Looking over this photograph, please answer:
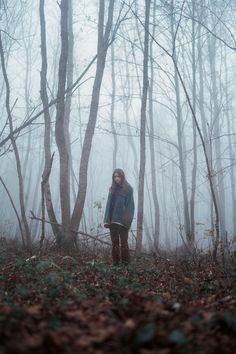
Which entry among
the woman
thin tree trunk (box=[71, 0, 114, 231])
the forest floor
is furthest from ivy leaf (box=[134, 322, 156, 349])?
thin tree trunk (box=[71, 0, 114, 231])

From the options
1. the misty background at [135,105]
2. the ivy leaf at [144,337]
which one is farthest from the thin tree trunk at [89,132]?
the ivy leaf at [144,337]

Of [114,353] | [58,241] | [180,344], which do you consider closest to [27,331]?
[114,353]

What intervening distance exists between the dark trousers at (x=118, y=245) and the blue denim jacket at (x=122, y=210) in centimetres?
11

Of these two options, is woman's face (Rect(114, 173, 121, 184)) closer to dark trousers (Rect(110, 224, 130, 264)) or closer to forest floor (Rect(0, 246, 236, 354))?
dark trousers (Rect(110, 224, 130, 264))

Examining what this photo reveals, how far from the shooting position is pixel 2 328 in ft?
5.59

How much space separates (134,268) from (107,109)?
17060mm

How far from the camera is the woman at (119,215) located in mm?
5922

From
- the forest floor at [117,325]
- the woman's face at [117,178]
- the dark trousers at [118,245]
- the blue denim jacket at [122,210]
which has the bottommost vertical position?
the forest floor at [117,325]

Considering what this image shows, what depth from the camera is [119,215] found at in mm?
5984

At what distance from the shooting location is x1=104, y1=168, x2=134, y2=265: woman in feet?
19.4

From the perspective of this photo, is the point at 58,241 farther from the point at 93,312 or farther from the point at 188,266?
the point at 93,312

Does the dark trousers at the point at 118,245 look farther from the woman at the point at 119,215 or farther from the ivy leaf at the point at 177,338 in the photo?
the ivy leaf at the point at 177,338

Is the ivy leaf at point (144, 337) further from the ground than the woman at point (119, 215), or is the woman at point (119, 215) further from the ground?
the woman at point (119, 215)

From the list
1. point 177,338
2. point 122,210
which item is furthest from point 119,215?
point 177,338
